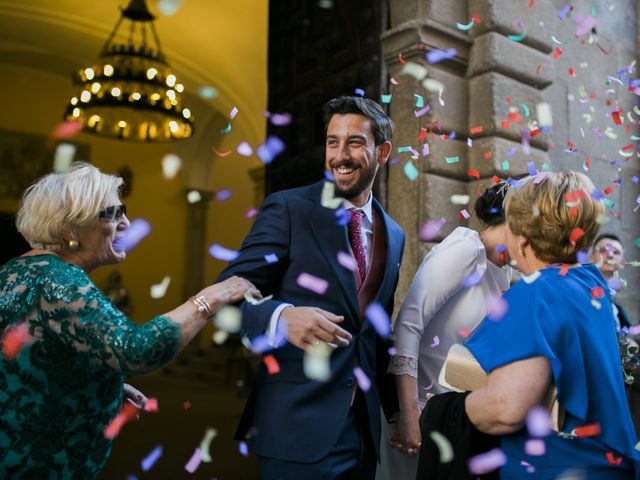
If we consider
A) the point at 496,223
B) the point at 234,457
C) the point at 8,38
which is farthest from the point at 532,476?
the point at 8,38

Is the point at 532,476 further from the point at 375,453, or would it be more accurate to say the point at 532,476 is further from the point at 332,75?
the point at 332,75

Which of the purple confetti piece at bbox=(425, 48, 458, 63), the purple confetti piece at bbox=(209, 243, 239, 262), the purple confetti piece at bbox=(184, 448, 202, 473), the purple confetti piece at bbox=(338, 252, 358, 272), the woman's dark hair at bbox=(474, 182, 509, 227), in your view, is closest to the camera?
the purple confetti piece at bbox=(338, 252, 358, 272)

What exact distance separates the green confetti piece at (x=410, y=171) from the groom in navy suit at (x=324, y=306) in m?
1.70

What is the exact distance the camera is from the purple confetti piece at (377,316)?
2.16m

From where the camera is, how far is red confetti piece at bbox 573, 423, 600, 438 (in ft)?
5.34

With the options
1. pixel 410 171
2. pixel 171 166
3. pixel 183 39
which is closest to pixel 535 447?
pixel 410 171

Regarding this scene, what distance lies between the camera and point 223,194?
13547 mm

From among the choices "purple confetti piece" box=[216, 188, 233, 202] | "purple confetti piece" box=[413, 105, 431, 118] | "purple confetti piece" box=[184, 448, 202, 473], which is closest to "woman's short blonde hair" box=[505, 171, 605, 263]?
"purple confetti piece" box=[413, 105, 431, 118]

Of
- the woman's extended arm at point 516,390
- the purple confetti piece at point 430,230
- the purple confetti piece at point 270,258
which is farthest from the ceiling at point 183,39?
the woman's extended arm at point 516,390

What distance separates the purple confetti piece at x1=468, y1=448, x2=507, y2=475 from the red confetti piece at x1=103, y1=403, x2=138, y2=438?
992 millimetres

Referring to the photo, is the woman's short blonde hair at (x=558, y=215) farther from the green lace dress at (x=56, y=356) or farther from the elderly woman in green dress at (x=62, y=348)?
the green lace dress at (x=56, y=356)

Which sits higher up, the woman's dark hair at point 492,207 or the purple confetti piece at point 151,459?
the woman's dark hair at point 492,207

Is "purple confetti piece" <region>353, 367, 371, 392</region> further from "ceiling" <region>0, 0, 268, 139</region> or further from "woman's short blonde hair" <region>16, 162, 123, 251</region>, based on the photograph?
"ceiling" <region>0, 0, 268, 139</region>

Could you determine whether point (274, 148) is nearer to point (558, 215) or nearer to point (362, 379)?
point (362, 379)
